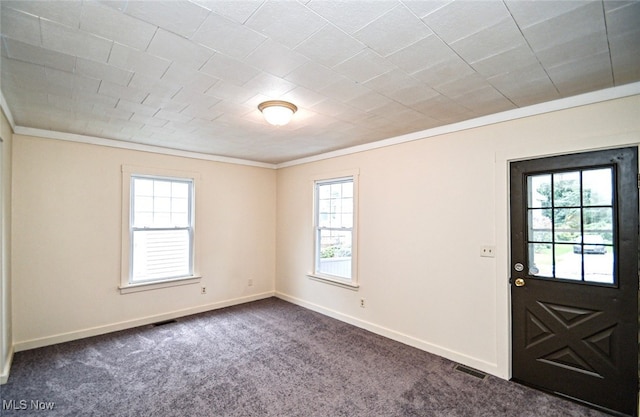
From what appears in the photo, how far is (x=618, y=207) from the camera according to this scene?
237 cm

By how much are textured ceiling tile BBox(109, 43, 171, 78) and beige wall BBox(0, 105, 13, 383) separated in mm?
1556

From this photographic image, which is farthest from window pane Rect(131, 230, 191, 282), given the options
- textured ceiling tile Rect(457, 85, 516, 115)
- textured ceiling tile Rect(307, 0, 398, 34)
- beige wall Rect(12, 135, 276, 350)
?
textured ceiling tile Rect(457, 85, 516, 115)

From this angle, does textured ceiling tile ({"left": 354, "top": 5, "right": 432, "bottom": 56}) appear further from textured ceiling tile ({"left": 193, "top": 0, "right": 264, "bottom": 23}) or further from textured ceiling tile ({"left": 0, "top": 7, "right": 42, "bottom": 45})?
textured ceiling tile ({"left": 0, "top": 7, "right": 42, "bottom": 45})

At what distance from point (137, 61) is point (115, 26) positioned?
38 centimetres

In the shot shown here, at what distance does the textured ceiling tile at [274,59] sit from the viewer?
1.81 metres

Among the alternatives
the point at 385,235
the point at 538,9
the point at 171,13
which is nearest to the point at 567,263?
the point at 385,235

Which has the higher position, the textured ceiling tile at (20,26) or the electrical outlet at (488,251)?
the textured ceiling tile at (20,26)

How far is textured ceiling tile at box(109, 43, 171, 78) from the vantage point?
73.2 inches

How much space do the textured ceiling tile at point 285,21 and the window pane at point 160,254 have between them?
3693 millimetres

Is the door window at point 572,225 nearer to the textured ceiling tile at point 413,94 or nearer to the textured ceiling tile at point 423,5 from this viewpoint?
the textured ceiling tile at point 413,94

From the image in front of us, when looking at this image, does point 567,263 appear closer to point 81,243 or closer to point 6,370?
point 6,370

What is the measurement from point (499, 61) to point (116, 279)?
15.7 feet

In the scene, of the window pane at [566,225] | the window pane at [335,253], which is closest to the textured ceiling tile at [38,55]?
the window pane at [335,253]

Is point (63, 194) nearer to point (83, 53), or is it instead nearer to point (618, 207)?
point (83, 53)
